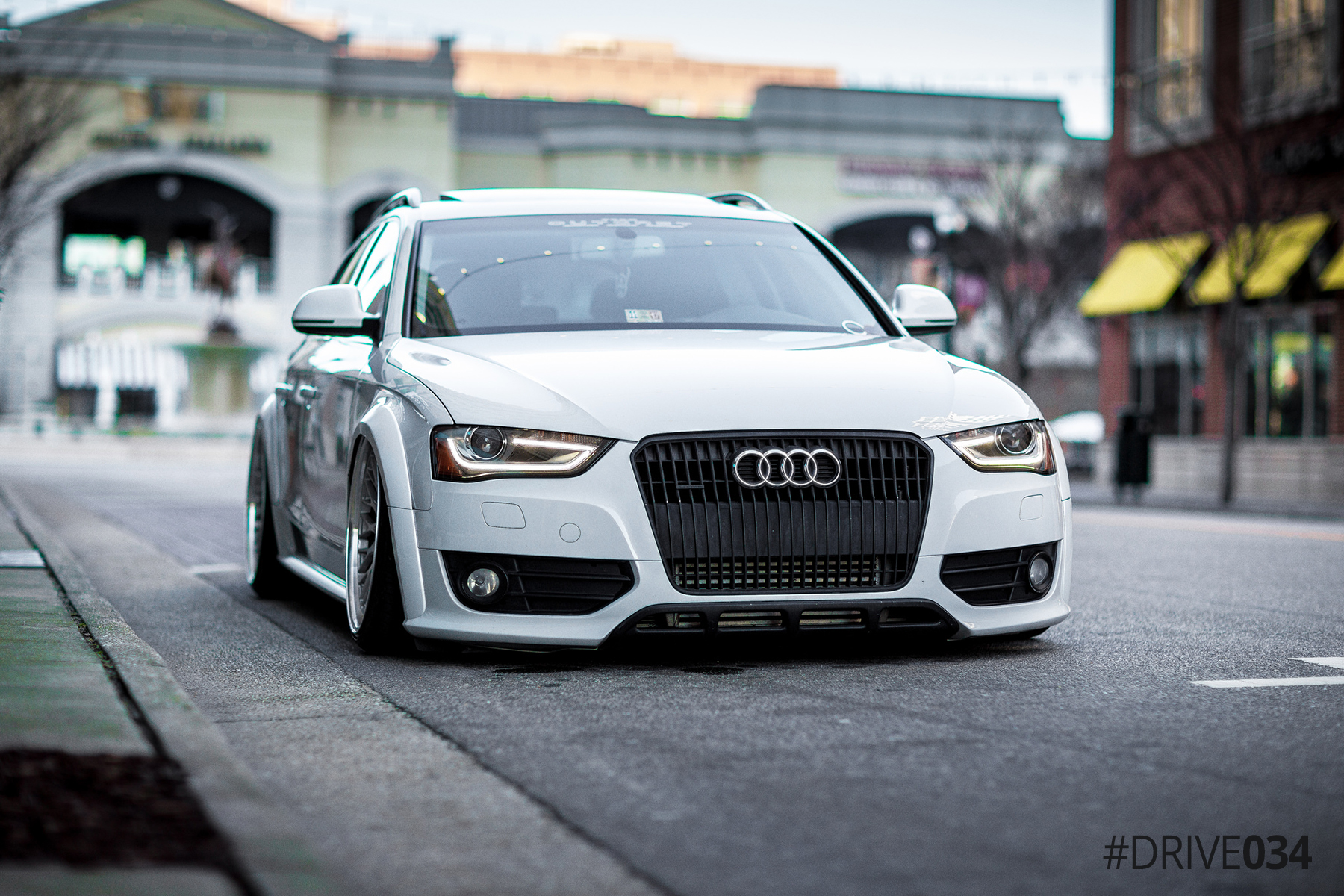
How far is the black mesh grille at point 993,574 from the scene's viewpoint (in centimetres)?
577

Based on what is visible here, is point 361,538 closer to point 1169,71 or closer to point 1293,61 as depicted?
point 1293,61

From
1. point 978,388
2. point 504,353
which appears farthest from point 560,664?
point 978,388

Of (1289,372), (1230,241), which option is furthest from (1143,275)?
(1230,241)

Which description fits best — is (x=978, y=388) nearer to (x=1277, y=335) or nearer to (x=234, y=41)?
(x=1277, y=335)

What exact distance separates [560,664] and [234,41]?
58.1 m

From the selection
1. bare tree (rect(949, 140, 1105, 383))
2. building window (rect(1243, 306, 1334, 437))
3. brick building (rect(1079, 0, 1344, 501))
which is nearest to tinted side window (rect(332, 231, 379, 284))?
brick building (rect(1079, 0, 1344, 501))

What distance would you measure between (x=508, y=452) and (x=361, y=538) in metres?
0.94

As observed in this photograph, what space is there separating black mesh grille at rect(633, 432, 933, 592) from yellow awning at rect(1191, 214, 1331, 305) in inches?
786

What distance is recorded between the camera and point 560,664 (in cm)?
578

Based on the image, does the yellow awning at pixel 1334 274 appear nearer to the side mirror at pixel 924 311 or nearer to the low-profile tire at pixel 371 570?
the side mirror at pixel 924 311

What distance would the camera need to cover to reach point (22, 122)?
77.1ft

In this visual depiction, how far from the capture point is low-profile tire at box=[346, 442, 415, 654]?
5.84m

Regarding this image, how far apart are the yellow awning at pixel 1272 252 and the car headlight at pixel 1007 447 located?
19380 mm

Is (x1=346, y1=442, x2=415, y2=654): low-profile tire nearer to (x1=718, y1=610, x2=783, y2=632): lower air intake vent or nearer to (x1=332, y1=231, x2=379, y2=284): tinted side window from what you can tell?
(x1=718, y1=610, x2=783, y2=632): lower air intake vent
